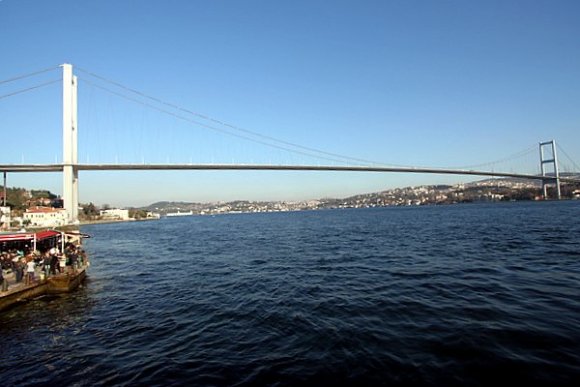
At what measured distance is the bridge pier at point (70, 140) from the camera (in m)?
41.2

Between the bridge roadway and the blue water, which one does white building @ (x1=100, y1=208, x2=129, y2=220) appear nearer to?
the bridge roadway

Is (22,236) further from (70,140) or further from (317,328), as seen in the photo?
(70,140)

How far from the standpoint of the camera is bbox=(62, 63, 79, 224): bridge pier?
4122 centimetres

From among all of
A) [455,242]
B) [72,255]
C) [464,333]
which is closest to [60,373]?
[464,333]

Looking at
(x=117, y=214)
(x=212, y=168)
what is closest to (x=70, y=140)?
(x=212, y=168)

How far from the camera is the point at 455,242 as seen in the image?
67.0ft

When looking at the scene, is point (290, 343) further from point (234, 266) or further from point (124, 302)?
point (234, 266)

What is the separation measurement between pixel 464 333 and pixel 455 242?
1537cm

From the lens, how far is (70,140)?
4262cm

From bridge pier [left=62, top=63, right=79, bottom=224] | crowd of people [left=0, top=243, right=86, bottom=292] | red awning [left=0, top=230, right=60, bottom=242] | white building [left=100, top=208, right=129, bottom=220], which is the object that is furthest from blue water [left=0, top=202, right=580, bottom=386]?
white building [left=100, top=208, right=129, bottom=220]

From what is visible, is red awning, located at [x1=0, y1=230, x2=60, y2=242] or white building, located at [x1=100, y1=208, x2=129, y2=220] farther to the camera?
white building, located at [x1=100, y1=208, x2=129, y2=220]

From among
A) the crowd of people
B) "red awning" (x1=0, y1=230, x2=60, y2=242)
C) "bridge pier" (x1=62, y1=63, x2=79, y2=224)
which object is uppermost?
"bridge pier" (x1=62, y1=63, x2=79, y2=224)

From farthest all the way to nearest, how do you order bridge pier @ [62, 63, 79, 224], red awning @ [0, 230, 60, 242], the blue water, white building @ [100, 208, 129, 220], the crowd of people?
white building @ [100, 208, 129, 220]
bridge pier @ [62, 63, 79, 224]
red awning @ [0, 230, 60, 242]
the crowd of people
the blue water

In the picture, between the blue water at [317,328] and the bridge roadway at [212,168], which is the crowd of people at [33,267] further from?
the bridge roadway at [212,168]
